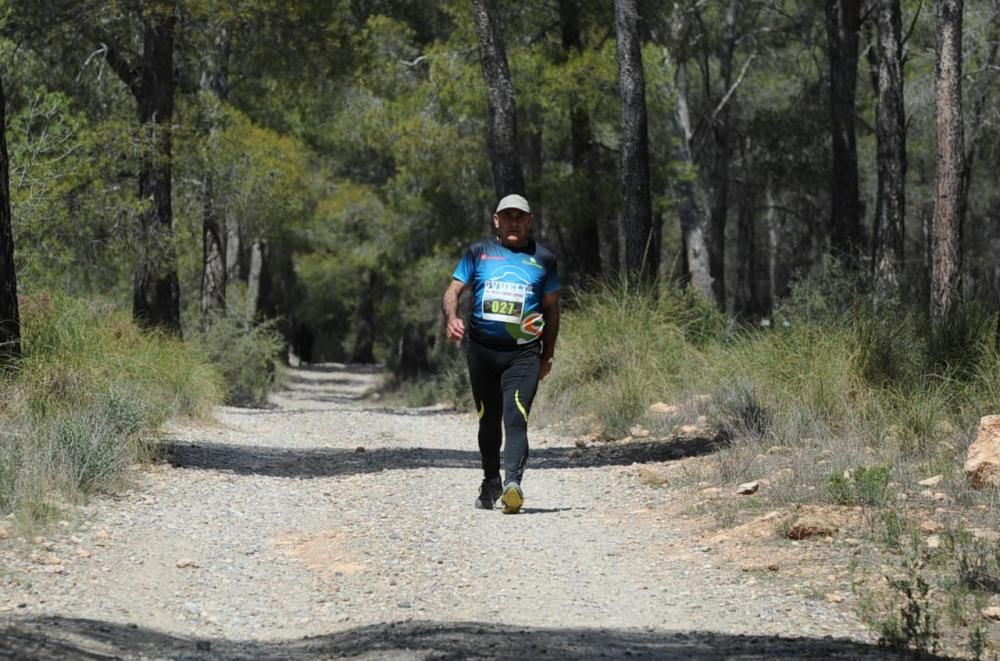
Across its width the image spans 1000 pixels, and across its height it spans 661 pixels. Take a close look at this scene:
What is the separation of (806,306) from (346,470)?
5.88m

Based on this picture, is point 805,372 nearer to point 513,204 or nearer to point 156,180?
point 513,204

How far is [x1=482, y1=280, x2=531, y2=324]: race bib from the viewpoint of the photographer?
32.8 ft

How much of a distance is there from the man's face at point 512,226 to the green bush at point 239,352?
16.2m

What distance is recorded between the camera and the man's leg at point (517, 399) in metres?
10.1

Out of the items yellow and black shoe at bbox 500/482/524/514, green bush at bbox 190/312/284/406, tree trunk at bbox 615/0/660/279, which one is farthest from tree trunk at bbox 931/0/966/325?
green bush at bbox 190/312/284/406

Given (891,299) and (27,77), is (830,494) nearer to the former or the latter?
(891,299)

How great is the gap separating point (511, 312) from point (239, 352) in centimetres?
1715

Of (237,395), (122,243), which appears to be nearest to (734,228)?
(237,395)

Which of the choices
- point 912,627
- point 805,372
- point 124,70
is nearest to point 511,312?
point 912,627

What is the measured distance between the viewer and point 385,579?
320 inches

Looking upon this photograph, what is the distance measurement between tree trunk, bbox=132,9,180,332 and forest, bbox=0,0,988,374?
45 millimetres

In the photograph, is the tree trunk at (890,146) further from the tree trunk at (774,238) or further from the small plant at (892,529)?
the tree trunk at (774,238)

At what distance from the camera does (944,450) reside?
11.2 metres

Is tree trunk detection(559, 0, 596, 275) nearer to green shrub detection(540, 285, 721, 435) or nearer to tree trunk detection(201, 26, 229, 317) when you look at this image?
tree trunk detection(201, 26, 229, 317)
